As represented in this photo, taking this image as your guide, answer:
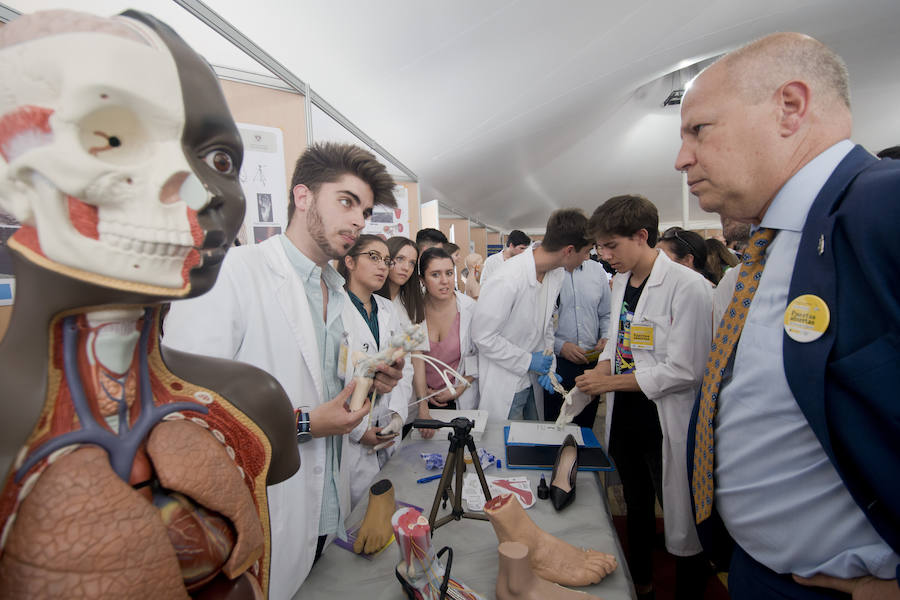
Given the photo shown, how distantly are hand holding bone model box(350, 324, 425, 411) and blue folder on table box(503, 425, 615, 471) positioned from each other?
0.80m

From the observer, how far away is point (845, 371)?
691 millimetres

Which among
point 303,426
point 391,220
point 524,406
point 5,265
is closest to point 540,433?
point 524,406

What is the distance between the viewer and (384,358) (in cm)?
91

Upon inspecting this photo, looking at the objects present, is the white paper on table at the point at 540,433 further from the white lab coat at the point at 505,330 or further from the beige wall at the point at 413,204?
the beige wall at the point at 413,204

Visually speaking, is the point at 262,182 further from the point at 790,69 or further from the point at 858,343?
the point at 858,343

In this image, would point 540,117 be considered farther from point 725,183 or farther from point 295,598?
point 295,598

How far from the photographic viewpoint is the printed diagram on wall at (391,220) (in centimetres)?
318

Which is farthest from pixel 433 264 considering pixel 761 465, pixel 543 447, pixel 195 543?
pixel 195 543

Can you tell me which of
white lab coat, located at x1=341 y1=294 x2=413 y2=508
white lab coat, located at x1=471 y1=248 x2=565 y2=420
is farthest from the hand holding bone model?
white lab coat, located at x1=471 y1=248 x2=565 y2=420

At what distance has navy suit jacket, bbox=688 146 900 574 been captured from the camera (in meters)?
0.66

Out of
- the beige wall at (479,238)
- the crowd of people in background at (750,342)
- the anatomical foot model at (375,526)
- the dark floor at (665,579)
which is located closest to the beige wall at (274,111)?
the crowd of people in background at (750,342)

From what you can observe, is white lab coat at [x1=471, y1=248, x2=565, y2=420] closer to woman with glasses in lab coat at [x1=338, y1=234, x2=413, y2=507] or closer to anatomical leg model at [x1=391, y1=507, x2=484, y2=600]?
woman with glasses in lab coat at [x1=338, y1=234, x2=413, y2=507]

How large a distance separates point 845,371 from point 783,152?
0.50 meters

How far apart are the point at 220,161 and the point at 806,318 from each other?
103cm
